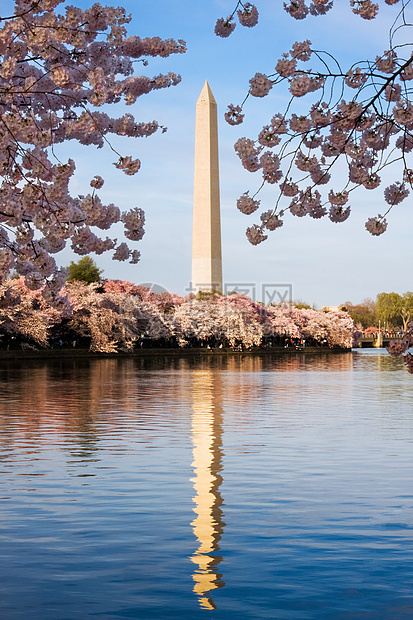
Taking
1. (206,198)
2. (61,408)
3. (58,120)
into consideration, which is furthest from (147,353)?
(58,120)

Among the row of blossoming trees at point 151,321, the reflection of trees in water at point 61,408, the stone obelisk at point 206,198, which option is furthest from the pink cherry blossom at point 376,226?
the stone obelisk at point 206,198

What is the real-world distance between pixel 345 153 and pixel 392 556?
14.8ft

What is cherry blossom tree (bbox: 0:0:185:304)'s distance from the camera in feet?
33.5

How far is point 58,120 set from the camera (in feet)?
39.7

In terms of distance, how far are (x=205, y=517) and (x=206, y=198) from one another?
66628 millimetres

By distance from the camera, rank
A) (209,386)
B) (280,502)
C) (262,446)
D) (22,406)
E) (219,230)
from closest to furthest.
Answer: (280,502), (262,446), (22,406), (209,386), (219,230)

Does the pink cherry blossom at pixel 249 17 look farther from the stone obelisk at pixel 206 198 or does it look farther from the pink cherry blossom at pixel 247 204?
the stone obelisk at pixel 206 198

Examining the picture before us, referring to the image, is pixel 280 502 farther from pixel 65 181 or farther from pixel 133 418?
pixel 133 418

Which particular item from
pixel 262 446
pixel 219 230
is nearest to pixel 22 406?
pixel 262 446

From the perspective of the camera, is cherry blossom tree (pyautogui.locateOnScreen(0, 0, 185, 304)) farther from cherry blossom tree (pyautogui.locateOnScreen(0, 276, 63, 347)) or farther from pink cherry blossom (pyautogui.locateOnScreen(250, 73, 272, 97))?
cherry blossom tree (pyautogui.locateOnScreen(0, 276, 63, 347))

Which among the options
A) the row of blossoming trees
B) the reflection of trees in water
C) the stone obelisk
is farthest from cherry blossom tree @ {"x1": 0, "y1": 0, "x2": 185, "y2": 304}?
the stone obelisk

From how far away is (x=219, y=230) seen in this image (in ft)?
255

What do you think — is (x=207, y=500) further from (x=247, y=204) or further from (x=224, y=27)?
(x=224, y=27)

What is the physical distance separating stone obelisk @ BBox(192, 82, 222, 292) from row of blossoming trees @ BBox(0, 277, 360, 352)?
7914 millimetres
